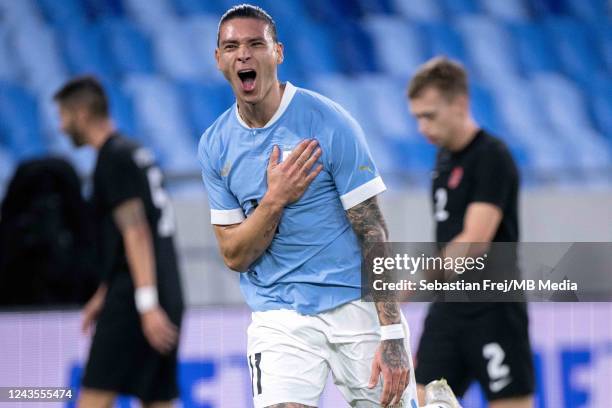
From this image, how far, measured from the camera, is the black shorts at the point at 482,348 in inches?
161

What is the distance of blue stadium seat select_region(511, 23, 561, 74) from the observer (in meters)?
7.64

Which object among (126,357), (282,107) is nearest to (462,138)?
(282,107)

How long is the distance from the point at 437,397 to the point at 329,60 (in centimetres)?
398

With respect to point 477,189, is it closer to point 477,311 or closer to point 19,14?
point 477,311

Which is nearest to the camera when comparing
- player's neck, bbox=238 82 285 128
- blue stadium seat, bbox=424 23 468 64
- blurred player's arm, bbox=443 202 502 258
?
player's neck, bbox=238 82 285 128

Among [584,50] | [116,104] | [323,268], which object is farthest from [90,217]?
[584,50]

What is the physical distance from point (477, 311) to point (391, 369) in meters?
1.18

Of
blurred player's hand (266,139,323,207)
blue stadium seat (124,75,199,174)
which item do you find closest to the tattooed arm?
blurred player's hand (266,139,323,207)

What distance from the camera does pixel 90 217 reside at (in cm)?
577

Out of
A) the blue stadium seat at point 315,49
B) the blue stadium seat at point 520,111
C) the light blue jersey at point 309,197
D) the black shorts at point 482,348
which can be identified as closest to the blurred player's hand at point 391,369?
the light blue jersey at point 309,197

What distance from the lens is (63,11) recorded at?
726cm

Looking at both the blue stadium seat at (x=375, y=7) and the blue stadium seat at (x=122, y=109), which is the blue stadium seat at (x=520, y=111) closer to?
the blue stadium seat at (x=375, y=7)

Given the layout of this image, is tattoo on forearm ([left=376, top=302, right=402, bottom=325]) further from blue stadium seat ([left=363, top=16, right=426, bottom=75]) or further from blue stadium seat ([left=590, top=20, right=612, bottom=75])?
blue stadium seat ([left=590, top=20, right=612, bottom=75])

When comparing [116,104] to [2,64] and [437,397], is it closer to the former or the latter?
[2,64]
